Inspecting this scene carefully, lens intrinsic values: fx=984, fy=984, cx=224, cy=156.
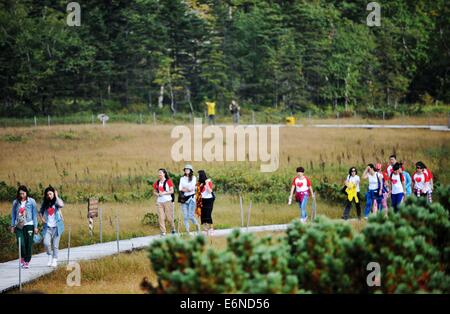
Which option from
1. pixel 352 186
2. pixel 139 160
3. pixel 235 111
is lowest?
pixel 139 160

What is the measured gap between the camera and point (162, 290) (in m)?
12.3

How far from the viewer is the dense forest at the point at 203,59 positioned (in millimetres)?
69500

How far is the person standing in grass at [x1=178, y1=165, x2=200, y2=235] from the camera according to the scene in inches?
886

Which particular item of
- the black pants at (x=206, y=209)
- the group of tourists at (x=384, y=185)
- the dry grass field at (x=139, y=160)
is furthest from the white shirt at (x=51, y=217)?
the group of tourists at (x=384, y=185)

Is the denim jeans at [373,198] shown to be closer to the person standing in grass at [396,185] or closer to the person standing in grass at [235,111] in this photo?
the person standing in grass at [396,185]

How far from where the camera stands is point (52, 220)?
1969cm

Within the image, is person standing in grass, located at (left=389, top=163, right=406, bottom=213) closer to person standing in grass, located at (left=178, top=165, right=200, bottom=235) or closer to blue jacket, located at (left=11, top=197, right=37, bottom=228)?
person standing in grass, located at (left=178, top=165, right=200, bottom=235)

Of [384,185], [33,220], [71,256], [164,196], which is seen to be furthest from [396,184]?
[33,220]

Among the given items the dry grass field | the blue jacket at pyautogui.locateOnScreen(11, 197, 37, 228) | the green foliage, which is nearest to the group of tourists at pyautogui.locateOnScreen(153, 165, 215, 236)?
the dry grass field

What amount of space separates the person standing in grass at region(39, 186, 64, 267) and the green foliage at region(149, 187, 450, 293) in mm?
7130

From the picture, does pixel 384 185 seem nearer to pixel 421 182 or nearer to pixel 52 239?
pixel 421 182

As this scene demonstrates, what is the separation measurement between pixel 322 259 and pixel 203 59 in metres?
63.4
